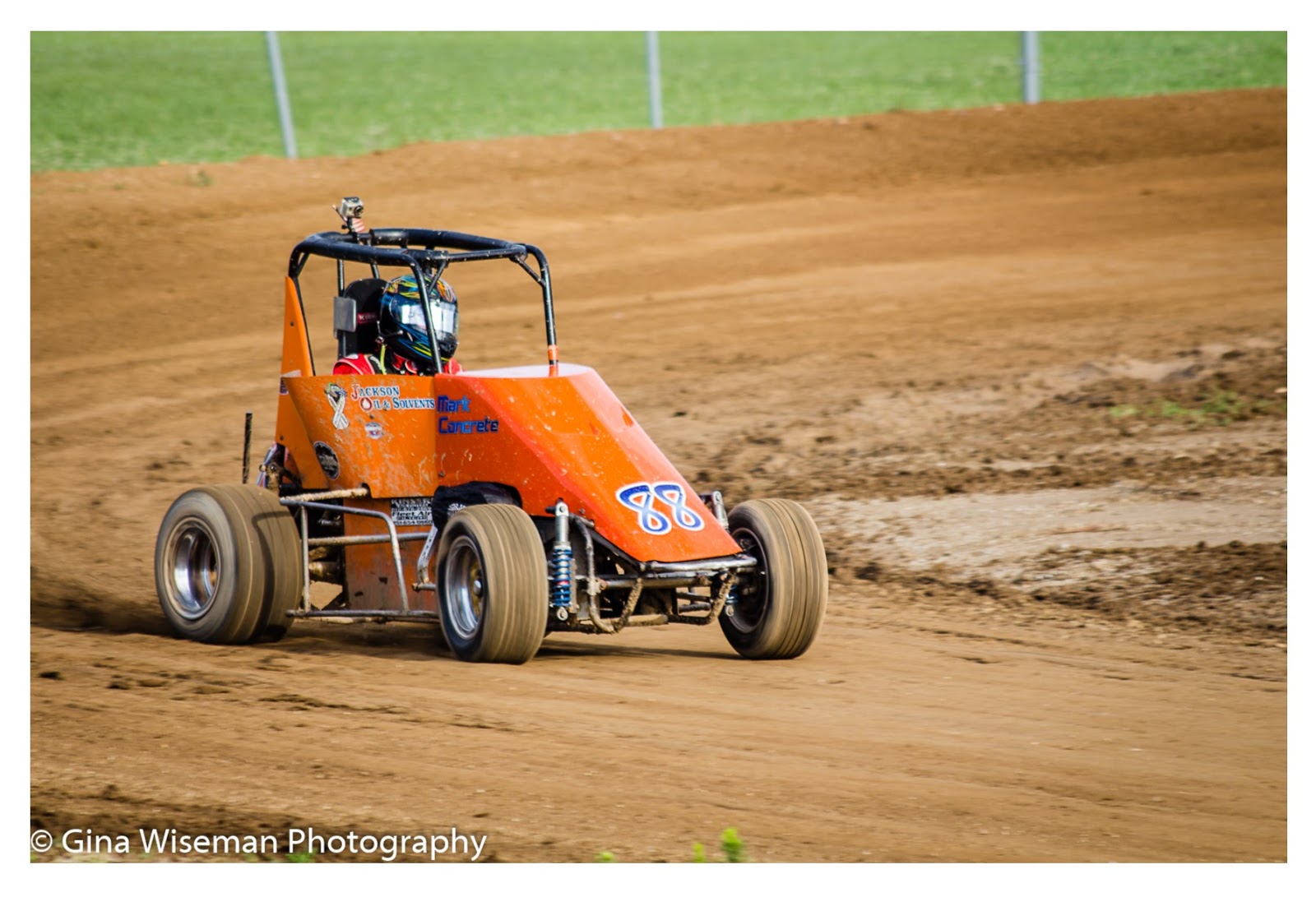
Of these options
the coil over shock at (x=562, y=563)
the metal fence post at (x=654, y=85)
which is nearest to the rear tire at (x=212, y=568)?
the coil over shock at (x=562, y=563)

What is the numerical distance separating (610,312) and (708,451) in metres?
4.85

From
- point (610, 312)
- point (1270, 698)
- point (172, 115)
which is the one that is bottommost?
point (1270, 698)

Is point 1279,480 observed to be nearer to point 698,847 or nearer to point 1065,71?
point 698,847

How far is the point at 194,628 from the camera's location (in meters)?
8.70

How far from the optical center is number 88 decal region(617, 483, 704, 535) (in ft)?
25.4

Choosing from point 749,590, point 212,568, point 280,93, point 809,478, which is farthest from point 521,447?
point 280,93

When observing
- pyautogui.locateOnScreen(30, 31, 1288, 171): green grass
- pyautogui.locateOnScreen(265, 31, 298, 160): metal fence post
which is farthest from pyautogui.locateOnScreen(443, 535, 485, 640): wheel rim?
pyautogui.locateOnScreen(30, 31, 1288, 171): green grass

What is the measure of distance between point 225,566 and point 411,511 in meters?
0.99

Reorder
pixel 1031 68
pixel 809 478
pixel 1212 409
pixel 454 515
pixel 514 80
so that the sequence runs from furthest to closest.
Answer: pixel 514 80 → pixel 1031 68 → pixel 1212 409 → pixel 809 478 → pixel 454 515

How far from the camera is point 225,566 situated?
27.8 ft

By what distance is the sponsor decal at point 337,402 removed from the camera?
28.1 feet

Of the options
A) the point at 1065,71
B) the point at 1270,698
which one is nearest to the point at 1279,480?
the point at 1270,698

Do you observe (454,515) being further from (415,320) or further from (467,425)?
(415,320)

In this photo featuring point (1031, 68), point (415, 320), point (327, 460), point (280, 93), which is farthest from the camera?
point (1031, 68)
